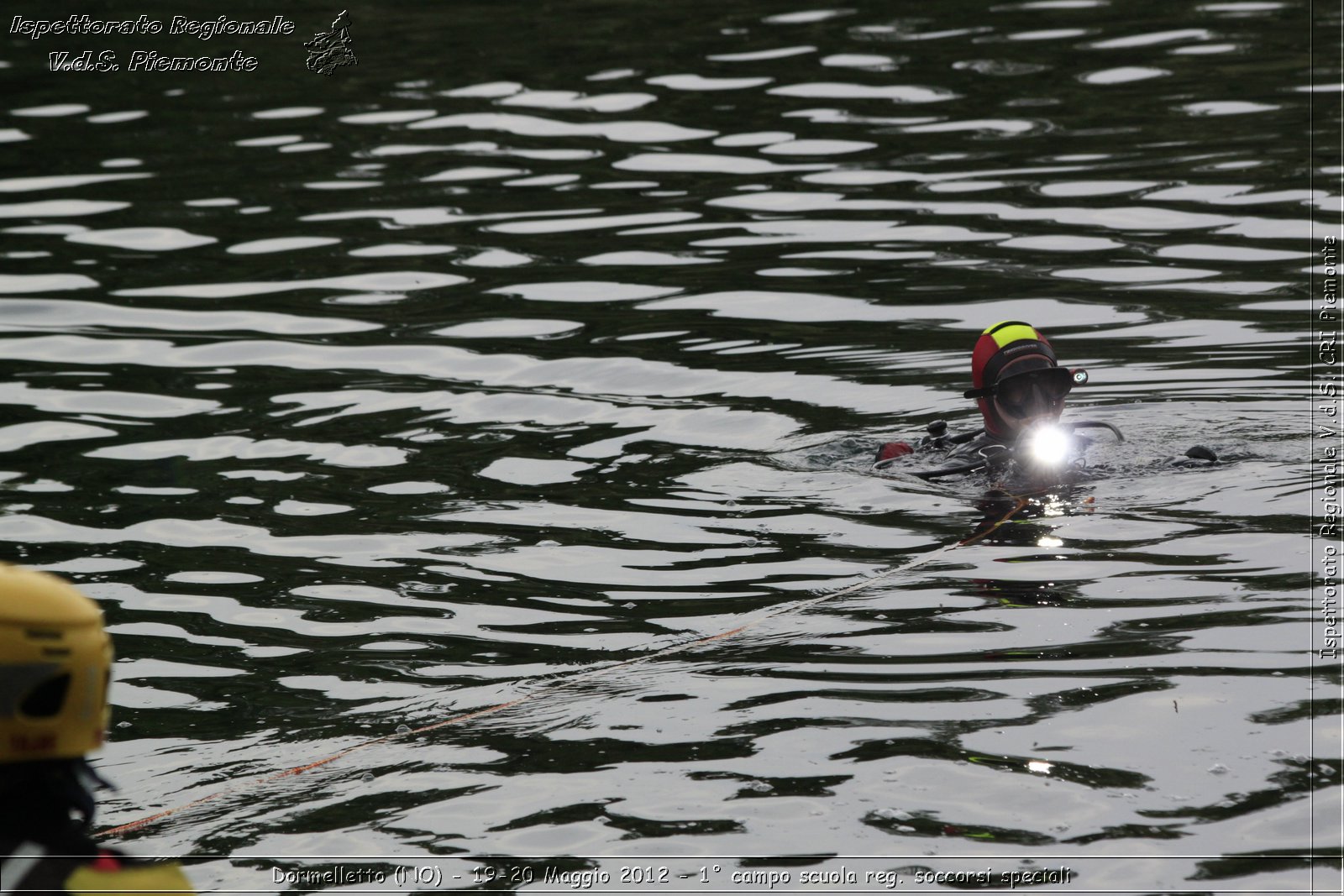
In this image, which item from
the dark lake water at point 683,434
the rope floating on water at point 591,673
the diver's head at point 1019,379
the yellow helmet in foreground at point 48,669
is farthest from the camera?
the diver's head at point 1019,379

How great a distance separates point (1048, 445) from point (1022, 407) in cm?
26

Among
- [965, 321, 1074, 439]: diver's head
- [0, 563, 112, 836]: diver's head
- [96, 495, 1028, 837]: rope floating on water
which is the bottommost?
[96, 495, 1028, 837]: rope floating on water

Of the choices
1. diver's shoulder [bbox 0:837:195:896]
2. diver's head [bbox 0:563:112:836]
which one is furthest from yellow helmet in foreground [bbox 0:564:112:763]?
diver's shoulder [bbox 0:837:195:896]

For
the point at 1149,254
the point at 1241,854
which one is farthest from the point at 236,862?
the point at 1149,254

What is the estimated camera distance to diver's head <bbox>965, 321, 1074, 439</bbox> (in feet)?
32.6

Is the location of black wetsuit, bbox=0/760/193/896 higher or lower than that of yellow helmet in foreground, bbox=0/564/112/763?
lower

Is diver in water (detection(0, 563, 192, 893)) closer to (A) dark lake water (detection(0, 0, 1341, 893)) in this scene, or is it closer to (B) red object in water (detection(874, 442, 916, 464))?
(A) dark lake water (detection(0, 0, 1341, 893))

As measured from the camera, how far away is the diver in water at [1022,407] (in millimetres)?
9945

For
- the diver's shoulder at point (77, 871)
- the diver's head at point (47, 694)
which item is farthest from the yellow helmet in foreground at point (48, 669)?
the diver's shoulder at point (77, 871)

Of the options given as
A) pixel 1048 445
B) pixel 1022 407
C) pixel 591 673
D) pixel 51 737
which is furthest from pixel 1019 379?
pixel 51 737

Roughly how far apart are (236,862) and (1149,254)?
11.4 metres

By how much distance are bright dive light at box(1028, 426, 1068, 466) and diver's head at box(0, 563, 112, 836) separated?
6.93 m

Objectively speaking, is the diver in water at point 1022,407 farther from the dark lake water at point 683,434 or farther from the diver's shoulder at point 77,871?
the diver's shoulder at point 77,871

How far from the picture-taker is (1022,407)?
394 inches
